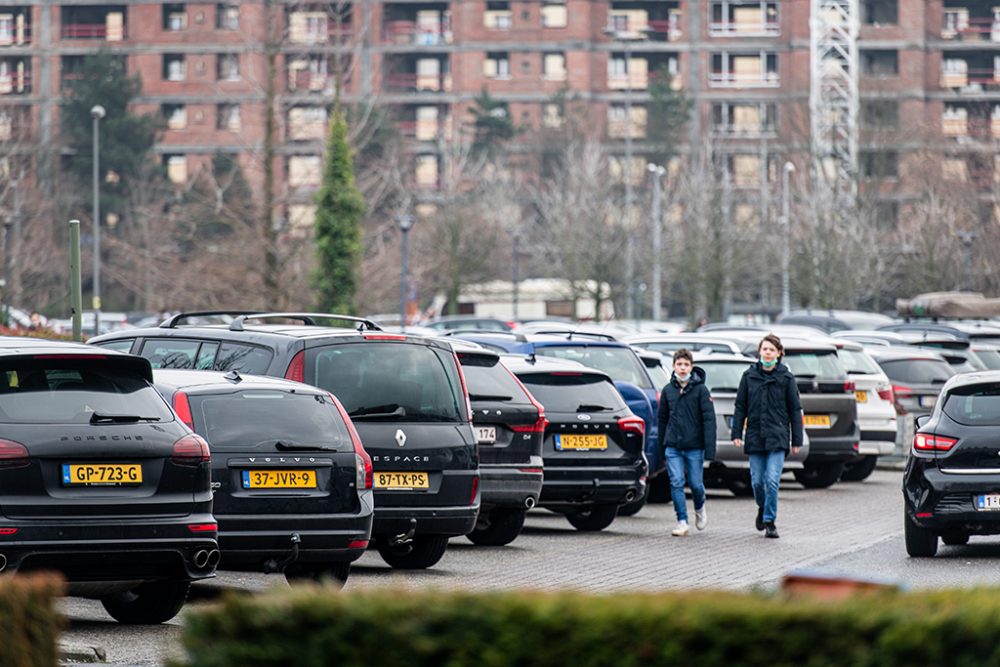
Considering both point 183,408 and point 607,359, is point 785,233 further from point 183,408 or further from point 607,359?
point 183,408

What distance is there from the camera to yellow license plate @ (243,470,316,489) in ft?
37.9

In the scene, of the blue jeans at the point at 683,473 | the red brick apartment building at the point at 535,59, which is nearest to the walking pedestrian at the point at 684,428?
the blue jeans at the point at 683,473

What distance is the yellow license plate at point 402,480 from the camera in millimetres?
13289

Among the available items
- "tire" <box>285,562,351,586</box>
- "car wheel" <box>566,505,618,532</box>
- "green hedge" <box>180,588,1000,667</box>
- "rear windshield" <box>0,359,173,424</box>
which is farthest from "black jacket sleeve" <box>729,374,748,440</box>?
"green hedge" <box>180,588,1000,667</box>

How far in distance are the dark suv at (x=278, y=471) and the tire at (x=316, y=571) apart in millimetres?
105

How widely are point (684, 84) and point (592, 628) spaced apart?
3874 inches

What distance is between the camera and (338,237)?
50.7m

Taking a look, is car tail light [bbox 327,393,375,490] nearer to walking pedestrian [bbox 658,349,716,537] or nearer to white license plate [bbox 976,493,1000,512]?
white license plate [bbox 976,493,1000,512]

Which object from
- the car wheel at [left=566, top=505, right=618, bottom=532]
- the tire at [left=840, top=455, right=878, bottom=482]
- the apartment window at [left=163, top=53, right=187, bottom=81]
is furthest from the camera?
the apartment window at [left=163, top=53, right=187, bottom=81]

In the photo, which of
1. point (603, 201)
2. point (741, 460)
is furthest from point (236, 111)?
point (741, 460)

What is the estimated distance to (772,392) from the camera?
687 inches

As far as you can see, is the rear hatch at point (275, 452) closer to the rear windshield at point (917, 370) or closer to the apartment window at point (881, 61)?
the rear windshield at point (917, 370)

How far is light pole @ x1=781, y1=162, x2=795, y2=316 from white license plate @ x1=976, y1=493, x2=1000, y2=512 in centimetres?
5061

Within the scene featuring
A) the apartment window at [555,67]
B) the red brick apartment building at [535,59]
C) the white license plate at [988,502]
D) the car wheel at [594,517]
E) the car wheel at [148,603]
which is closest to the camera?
the car wheel at [148,603]
